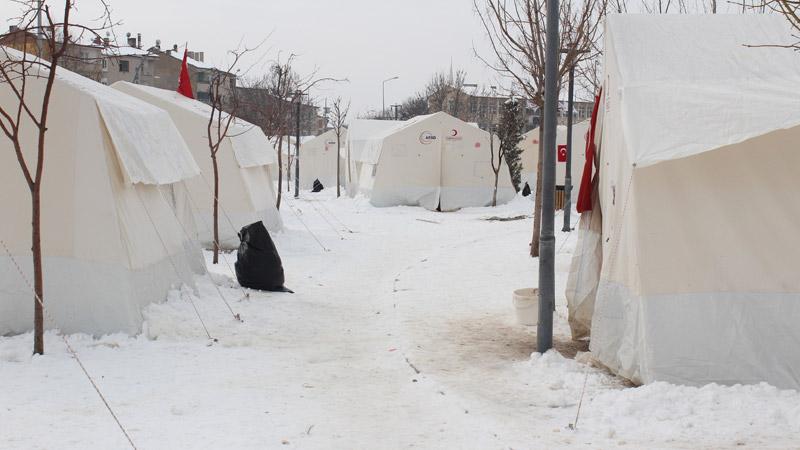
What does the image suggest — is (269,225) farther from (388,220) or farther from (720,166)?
(720,166)

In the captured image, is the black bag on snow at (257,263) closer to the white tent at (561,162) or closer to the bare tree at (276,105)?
the bare tree at (276,105)

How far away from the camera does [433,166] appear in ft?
99.8

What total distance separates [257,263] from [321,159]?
121 ft

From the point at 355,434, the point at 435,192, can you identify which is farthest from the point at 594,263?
the point at 435,192

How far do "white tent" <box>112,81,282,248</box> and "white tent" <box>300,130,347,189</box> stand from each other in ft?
95.4

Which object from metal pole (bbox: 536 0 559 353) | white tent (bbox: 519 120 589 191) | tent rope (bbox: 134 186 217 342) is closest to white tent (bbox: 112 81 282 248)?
tent rope (bbox: 134 186 217 342)

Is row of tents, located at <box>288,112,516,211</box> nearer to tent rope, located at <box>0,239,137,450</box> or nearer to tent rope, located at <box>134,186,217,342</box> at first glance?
tent rope, located at <box>134,186,217,342</box>

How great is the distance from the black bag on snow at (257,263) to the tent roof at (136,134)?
1.21 meters

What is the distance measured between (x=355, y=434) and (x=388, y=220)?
62.8 ft

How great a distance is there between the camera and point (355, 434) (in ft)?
20.1

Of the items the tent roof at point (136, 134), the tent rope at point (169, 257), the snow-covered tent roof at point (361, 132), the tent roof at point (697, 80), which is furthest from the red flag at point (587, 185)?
the snow-covered tent roof at point (361, 132)

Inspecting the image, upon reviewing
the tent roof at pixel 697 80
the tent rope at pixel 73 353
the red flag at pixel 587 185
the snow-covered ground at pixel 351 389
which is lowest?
the snow-covered ground at pixel 351 389

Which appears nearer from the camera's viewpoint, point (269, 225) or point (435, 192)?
point (269, 225)

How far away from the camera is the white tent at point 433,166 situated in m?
30.0
